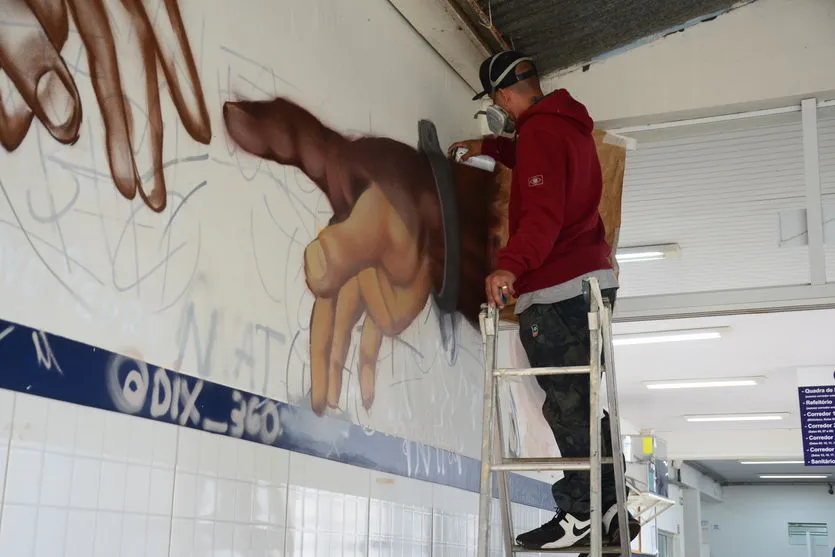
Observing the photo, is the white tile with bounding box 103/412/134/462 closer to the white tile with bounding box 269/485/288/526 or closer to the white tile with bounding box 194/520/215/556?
the white tile with bounding box 194/520/215/556

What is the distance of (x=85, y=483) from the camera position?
66.7 inches

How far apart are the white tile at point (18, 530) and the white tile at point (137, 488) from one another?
236 millimetres

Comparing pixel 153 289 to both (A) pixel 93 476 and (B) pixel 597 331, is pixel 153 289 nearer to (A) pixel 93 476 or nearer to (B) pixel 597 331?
(A) pixel 93 476

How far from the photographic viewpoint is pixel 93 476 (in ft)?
5.63

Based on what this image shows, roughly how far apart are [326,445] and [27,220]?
45.8 inches

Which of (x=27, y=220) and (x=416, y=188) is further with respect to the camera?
(x=416, y=188)

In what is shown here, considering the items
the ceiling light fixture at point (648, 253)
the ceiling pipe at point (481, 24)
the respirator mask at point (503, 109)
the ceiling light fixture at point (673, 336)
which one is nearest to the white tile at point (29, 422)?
the respirator mask at point (503, 109)

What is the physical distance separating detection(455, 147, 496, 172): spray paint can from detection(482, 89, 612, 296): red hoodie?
0.31 metres

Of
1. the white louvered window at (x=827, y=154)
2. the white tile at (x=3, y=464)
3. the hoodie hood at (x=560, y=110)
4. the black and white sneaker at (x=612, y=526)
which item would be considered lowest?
the black and white sneaker at (x=612, y=526)

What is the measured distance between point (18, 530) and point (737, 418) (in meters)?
11.7

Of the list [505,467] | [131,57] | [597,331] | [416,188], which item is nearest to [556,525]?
[505,467]

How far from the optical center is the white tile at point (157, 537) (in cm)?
184

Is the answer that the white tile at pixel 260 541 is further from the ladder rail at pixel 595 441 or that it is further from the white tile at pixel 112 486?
the ladder rail at pixel 595 441

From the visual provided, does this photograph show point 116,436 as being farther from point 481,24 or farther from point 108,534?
point 481,24
